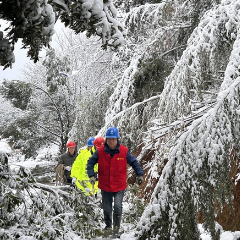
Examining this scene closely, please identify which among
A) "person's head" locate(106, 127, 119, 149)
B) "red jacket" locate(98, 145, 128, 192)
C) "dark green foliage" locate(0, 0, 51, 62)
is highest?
"dark green foliage" locate(0, 0, 51, 62)

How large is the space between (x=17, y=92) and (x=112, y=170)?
1552 cm

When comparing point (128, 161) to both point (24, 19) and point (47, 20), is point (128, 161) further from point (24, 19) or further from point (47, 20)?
point (24, 19)

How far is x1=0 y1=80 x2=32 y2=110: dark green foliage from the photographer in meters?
17.7

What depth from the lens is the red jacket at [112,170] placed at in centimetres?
431

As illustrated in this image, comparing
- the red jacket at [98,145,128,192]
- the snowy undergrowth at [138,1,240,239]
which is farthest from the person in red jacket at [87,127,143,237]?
the snowy undergrowth at [138,1,240,239]

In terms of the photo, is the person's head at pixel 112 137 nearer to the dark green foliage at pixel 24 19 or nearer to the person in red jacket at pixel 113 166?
the person in red jacket at pixel 113 166

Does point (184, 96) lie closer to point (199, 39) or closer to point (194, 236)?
point (199, 39)

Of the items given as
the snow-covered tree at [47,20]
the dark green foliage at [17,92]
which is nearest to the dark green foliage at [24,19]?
the snow-covered tree at [47,20]

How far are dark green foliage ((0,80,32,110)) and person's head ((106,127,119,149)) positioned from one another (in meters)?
14.3

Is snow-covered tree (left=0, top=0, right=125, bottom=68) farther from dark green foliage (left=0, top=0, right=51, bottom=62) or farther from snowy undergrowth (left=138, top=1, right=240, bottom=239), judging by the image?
snowy undergrowth (left=138, top=1, right=240, bottom=239)

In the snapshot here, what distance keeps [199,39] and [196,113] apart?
3.13 ft

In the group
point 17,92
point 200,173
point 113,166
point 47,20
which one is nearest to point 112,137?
point 113,166

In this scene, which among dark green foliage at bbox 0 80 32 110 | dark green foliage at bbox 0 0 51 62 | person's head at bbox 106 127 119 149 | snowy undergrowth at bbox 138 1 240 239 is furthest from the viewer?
dark green foliage at bbox 0 80 32 110

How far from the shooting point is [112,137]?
4238 mm
